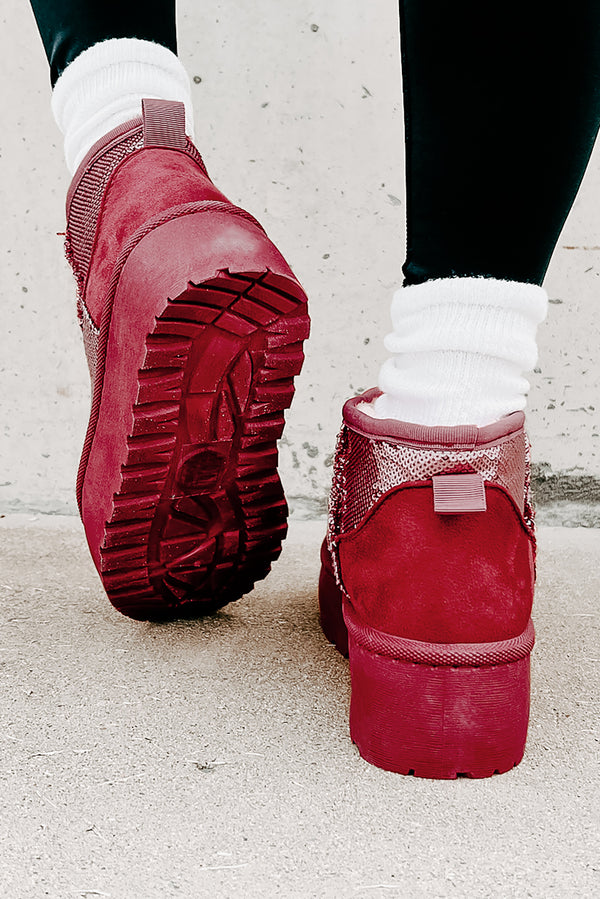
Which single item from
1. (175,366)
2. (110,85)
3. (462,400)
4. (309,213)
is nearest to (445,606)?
(462,400)

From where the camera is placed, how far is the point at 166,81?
33.9 inches

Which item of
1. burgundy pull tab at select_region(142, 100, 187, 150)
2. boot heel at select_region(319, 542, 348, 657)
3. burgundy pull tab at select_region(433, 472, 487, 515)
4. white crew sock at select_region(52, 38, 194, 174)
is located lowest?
boot heel at select_region(319, 542, 348, 657)

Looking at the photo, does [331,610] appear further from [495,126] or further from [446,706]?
[495,126]

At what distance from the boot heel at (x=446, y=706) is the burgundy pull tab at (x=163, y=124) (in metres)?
0.49

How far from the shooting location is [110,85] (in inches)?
32.8

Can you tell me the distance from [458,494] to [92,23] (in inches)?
23.2

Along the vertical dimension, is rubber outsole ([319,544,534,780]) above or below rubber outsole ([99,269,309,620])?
below

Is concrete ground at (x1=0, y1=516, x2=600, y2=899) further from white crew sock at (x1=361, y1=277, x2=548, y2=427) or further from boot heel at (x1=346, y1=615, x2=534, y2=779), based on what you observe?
white crew sock at (x1=361, y1=277, x2=548, y2=427)

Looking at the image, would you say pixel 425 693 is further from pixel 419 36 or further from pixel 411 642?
pixel 419 36

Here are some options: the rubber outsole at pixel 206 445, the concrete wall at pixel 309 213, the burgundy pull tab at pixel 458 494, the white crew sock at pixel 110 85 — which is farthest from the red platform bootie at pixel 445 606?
the concrete wall at pixel 309 213

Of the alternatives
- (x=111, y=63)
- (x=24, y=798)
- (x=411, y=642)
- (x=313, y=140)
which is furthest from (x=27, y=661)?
(x=313, y=140)

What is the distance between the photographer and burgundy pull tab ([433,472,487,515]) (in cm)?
64

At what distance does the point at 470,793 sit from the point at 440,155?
18.8 inches

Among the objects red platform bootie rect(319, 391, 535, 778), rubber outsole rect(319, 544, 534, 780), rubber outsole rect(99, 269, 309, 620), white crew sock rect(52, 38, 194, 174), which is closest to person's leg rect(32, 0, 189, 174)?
white crew sock rect(52, 38, 194, 174)
